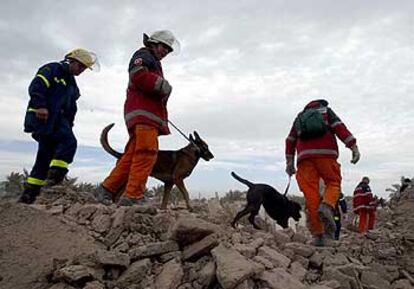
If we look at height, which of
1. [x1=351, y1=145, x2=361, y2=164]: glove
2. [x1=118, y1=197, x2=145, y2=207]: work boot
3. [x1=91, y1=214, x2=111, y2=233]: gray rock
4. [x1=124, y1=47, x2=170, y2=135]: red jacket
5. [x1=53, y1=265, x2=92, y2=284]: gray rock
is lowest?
[x1=53, y1=265, x2=92, y2=284]: gray rock

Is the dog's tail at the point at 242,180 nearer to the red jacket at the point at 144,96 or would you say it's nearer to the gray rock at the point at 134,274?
→ the red jacket at the point at 144,96

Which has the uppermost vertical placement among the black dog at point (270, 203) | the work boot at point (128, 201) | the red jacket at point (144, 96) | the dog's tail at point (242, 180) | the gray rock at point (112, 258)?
the red jacket at point (144, 96)

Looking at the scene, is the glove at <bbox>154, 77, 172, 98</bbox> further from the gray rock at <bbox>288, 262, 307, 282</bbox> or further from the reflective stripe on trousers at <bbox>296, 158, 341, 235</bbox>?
the gray rock at <bbox>288, 262, 307, 282</bbox>

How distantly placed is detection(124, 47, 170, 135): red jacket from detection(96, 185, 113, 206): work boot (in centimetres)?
74

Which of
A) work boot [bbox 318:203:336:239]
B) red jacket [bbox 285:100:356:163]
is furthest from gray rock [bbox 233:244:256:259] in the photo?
red jacket [bbox 285:100:356:163]

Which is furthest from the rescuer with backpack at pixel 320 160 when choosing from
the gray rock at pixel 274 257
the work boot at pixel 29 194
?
the work boot at pixel 29 194

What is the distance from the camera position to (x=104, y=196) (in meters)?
5.57

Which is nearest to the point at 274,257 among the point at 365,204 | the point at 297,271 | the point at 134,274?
the point at 297,271

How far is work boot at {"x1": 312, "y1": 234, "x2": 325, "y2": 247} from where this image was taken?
236 inches

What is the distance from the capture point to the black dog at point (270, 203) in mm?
6477

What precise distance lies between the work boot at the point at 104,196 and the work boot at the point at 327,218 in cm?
244

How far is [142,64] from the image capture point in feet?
17.5

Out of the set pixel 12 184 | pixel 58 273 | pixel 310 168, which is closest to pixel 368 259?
pixel 310 168

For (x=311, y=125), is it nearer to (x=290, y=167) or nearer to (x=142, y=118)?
(x=290, y=167)
